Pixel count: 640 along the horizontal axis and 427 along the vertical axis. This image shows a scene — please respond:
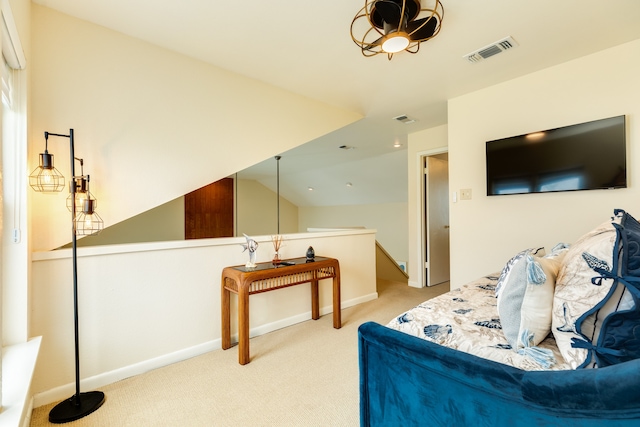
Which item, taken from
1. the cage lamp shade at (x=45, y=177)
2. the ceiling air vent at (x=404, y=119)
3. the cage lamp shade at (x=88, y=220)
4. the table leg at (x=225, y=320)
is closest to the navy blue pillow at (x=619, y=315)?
the table leg at (x=225, y=320)

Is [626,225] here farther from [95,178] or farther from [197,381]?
[95,178]

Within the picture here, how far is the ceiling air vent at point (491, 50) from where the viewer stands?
2.17m

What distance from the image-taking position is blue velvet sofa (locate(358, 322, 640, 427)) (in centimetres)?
65

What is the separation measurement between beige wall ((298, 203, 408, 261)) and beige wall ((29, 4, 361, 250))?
519 centimetres

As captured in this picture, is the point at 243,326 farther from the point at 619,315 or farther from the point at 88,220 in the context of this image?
the point at 619,315

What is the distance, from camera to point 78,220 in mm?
1867

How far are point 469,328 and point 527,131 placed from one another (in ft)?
7.72

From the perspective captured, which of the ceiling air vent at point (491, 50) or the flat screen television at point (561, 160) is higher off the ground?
the ceiling air vent at point (491, 50)

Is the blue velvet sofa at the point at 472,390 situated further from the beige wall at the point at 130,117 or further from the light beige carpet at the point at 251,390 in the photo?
the beige wall at the point at 130,117

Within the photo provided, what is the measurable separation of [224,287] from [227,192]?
435cm

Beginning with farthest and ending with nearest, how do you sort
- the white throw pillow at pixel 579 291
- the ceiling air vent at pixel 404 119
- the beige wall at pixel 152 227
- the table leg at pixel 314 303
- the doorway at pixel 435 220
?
the beige wall at pixel 152 227, the doorway at pixel 435 220, the ceiling air vent at pixel 404 119, the table leg at pixel 314 303, the white throw pillow at pixel 579 291

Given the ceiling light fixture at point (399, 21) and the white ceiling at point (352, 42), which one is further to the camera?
the white ceiling at point (352, 42)

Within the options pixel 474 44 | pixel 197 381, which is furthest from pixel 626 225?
pixel 197 381

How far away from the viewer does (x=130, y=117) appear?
211cm
